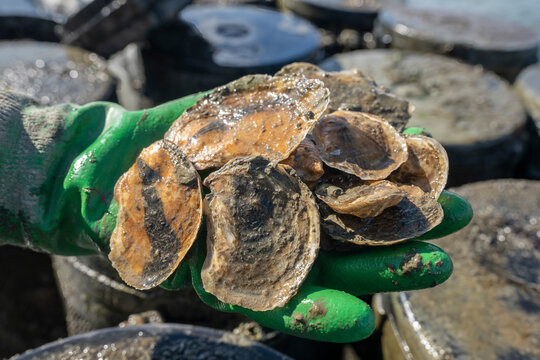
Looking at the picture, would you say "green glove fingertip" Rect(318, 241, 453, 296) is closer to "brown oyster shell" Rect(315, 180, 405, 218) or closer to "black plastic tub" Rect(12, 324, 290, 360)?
"brown oyster shell" Rect(315, 180, 405, 218)

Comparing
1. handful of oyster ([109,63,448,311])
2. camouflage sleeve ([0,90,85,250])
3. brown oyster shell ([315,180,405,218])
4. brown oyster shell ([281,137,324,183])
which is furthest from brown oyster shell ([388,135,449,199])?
camouflage sleeve ([0,90,85,250])

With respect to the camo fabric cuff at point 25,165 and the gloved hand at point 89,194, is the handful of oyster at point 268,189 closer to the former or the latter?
the gloved hand at point 89,194

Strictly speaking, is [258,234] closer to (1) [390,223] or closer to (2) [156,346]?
(1) [390,223]

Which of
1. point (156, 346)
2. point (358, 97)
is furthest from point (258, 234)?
point (156, 346)

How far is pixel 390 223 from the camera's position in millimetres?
1152

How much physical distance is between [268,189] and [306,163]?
0.14 m

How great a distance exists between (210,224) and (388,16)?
3685mm

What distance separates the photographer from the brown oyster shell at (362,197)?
112 cm

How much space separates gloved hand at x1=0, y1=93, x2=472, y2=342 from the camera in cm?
113

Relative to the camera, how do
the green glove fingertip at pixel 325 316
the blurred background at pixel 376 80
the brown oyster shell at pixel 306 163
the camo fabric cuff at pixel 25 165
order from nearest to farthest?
the green glove fingertip at pixel 325 316
the brown oyster shell at pixel 306 163
the camo fabric cuff at pixel 25 165
the blurred background at pixel 376 80

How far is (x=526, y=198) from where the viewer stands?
7.68 ft

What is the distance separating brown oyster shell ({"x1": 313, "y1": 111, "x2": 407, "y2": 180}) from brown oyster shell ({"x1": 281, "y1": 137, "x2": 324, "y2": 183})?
4 cm

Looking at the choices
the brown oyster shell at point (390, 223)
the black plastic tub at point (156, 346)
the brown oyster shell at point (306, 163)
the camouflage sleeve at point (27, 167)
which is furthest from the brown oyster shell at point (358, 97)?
the black plastic tub at point (156, 346)

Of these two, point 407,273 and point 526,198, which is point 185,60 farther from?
point 407,273
